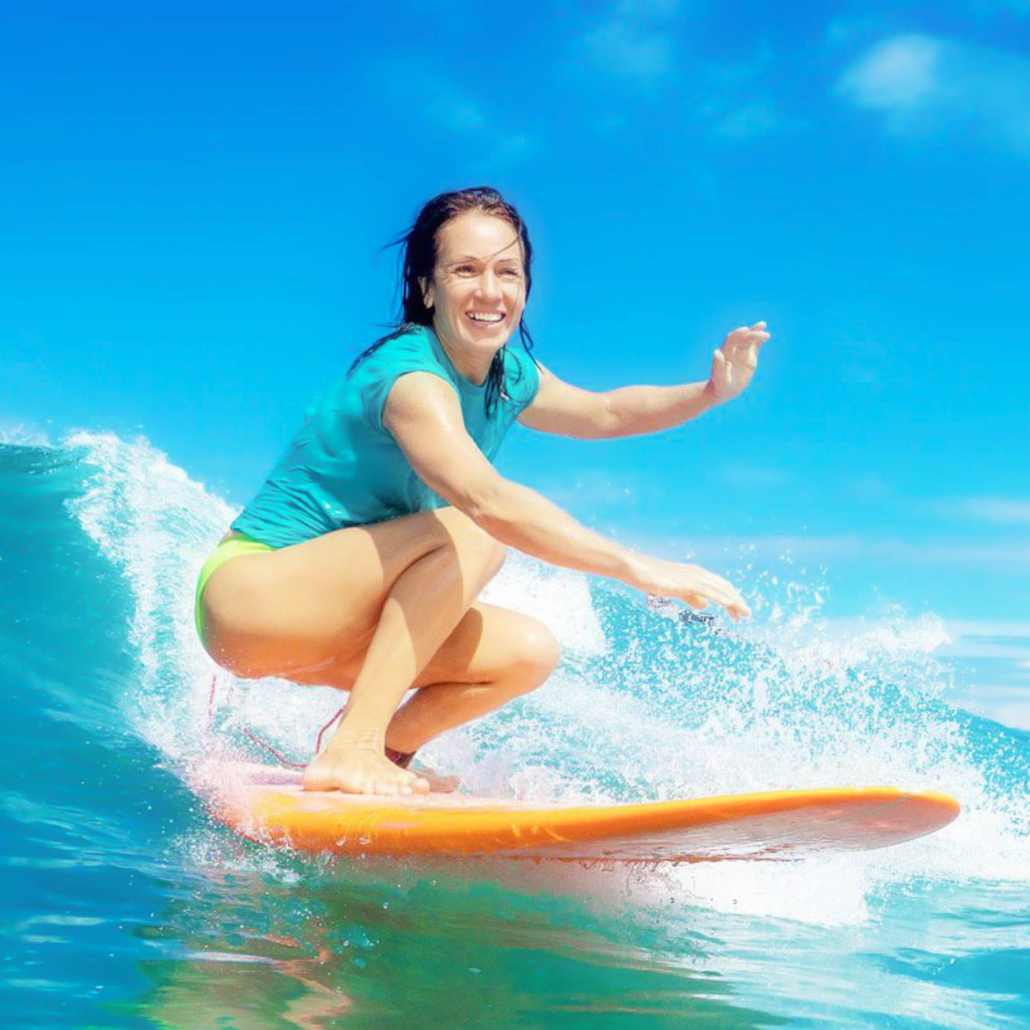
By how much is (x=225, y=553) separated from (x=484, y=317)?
976mm

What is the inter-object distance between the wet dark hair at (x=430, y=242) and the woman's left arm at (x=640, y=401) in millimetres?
441

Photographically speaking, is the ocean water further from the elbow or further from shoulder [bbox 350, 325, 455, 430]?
shoulder [bbox 350, 325, 455, 430]

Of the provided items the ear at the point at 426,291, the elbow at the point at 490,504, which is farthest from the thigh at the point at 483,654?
the ear at the point at 426,291

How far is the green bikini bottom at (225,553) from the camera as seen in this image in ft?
10.2

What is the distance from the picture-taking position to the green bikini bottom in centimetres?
312

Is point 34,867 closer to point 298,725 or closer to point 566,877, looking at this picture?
point 566,877

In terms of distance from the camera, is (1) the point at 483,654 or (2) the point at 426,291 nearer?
(2) the point at 426,291

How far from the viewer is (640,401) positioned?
3.67 meters

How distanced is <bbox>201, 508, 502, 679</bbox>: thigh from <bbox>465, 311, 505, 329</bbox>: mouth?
1.69ft

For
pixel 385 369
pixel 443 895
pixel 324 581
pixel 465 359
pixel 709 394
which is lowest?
pixel 443 895

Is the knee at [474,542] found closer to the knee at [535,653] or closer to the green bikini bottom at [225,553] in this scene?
the knee at [535,653]

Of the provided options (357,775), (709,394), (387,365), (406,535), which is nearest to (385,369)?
(387,365)

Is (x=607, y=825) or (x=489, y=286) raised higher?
(x=489, y=286)

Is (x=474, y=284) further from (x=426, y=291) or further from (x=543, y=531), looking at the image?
(x=543, y=531)
